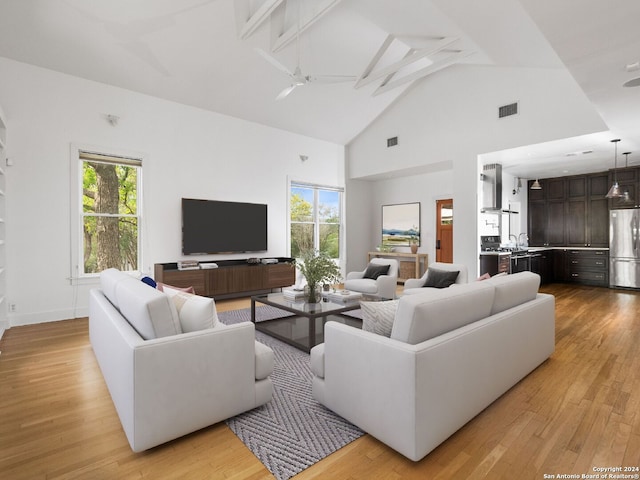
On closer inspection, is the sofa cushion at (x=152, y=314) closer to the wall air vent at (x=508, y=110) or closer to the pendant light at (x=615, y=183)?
the wall air vent at (x=508, y=110)

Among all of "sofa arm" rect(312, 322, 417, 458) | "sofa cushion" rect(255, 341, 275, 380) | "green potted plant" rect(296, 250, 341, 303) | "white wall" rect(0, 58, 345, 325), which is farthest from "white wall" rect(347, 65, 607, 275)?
"sofa cushion" rect(255, 341, 275, 380)

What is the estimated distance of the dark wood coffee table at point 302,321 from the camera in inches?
134

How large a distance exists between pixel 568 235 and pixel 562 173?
1.44 meters

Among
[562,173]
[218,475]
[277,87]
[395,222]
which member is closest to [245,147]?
[277,87]

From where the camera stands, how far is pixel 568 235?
803cm

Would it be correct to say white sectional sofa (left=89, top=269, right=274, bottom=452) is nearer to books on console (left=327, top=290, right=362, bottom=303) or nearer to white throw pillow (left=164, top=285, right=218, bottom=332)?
white throw pillow (left=164, top=285, right=218, bottom=332)

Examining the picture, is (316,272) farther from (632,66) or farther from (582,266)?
(582,266)

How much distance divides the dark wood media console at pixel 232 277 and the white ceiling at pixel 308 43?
2.76 m

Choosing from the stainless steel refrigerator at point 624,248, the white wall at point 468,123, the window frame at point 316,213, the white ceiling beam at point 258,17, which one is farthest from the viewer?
the window frame at point 316,213

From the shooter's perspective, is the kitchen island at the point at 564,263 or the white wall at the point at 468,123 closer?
the white wall at the point at 468,123

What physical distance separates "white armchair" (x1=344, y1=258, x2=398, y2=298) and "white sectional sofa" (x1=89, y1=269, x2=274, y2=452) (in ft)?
10.1

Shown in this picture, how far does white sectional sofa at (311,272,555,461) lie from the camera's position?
1735mm

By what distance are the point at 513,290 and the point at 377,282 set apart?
104 inches

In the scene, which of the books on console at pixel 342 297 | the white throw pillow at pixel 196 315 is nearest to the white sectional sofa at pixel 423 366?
the white throw pillow at pixel 196 315
